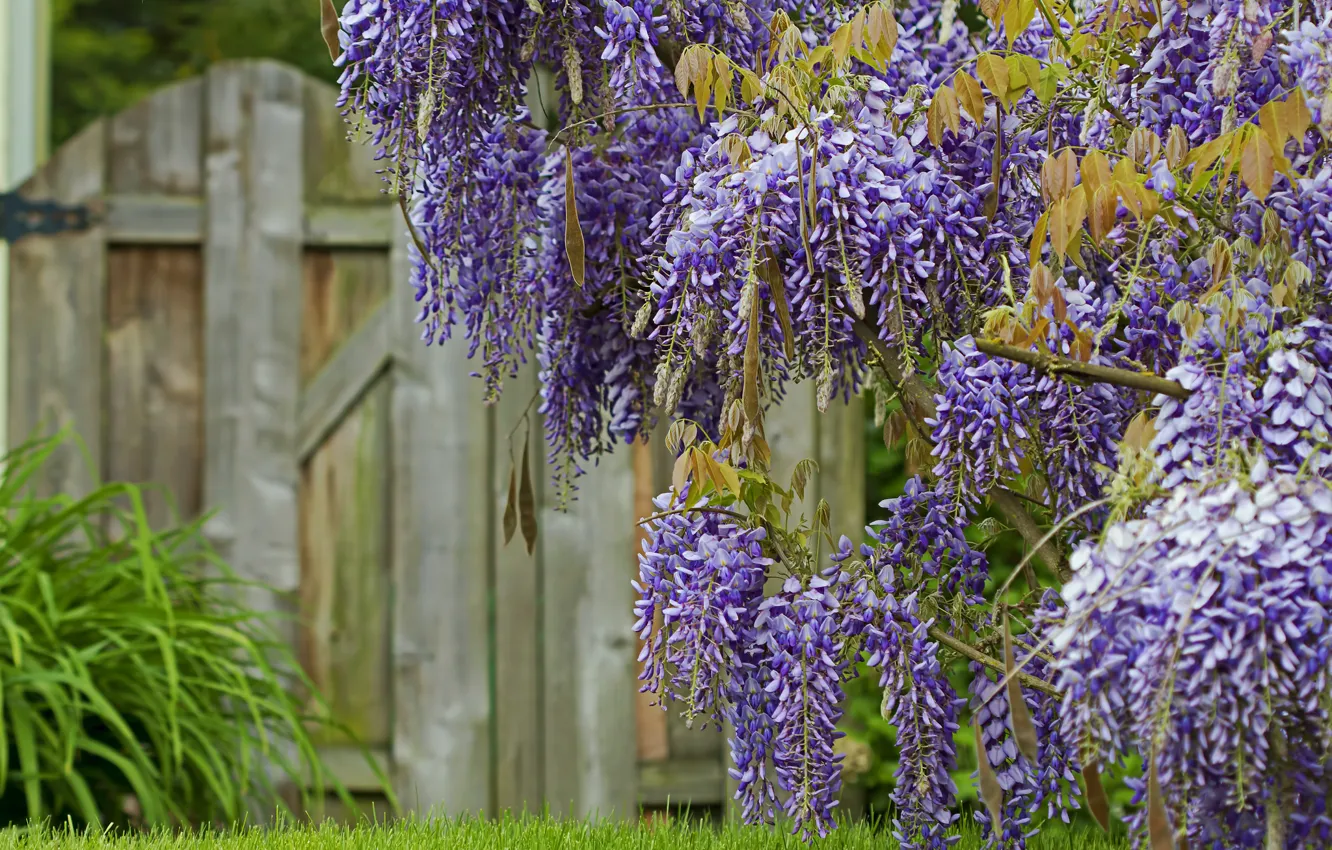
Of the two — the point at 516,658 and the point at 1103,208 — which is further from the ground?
the point at 1103,208

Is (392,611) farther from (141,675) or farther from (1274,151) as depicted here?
(1274,151)

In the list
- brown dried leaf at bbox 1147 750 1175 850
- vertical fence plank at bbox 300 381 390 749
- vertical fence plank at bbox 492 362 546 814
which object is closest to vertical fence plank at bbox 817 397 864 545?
vertical fence plank at bbox 492 362 546 814

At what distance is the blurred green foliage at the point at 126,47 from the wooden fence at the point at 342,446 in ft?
8.87

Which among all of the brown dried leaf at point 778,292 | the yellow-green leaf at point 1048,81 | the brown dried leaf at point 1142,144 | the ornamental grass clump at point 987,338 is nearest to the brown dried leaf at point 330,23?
the ornamental grass clump at point 987,338

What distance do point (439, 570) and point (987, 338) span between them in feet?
7.02

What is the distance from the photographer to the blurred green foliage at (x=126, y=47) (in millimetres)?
5926

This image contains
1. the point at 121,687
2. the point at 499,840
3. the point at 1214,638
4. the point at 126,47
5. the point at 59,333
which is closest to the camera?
the point at 1214,638

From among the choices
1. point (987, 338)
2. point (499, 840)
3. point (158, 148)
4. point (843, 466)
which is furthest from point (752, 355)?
point (158, 148)

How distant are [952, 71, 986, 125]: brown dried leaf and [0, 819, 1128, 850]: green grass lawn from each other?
1151 millimetres

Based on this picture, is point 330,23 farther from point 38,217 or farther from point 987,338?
point 38,217

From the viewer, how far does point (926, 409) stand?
5.43 ft

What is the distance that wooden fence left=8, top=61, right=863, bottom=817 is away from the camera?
3.30m

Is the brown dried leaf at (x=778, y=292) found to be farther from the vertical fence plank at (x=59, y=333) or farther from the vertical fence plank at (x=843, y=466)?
the vertical fence plank at (x=59, y=333)

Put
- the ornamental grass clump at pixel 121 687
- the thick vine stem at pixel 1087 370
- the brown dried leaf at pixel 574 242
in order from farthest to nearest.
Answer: the ornamental grass clump at pixel 121 687 < the brown dried leaf at pixel 574 242 < the thick vine stem at pixel 1087 370
